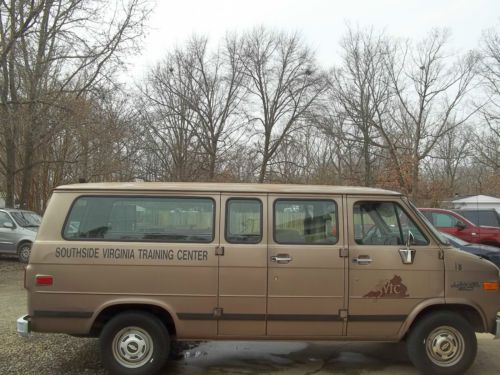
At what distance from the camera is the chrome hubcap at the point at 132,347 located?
5.47 meters

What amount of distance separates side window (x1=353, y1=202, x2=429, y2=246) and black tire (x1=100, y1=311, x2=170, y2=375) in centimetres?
235

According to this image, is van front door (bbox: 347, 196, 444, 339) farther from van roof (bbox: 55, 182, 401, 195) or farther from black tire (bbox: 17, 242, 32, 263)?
black tire (bbox: 17, 242, 32, 263)

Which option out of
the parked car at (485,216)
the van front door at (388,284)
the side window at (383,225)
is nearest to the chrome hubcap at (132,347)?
the van front door at (388,284)

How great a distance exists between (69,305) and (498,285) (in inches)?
179

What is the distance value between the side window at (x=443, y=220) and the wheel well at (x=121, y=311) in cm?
1165

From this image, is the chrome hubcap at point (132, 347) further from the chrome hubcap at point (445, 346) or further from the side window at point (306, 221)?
the chrome hubcap at point (445, 346)

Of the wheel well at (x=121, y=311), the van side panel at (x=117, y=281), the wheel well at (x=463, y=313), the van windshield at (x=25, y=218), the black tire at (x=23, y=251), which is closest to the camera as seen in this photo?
the van side panel at (x=117, y=281)

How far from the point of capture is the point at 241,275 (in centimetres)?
545

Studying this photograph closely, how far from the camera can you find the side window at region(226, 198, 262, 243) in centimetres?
557

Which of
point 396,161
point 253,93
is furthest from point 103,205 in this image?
point 253,93

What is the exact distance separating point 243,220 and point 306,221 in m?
0.69

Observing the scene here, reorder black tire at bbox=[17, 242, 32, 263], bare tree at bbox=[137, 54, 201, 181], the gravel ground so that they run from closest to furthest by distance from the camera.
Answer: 1. the gravel ground
2. black tire at bbox=[17, 242, 32, 263]
3. bare tree at bbox=[137, 54, 201, 181]

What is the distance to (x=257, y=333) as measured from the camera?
17.9 feet

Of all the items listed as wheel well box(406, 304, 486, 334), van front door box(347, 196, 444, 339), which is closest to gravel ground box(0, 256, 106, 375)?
van front door box(347, 196, 444, 339)
